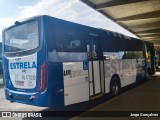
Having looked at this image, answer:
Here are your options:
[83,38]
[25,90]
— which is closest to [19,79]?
[25,90]

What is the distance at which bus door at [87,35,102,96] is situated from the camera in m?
8.04

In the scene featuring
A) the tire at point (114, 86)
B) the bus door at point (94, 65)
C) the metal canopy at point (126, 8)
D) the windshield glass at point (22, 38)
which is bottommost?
the tire at point (114, 86)

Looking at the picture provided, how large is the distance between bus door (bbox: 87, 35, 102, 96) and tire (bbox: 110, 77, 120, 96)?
1297 millimetres

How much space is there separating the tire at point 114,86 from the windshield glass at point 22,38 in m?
4.58

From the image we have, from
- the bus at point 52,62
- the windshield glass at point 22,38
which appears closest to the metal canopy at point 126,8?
the bus at point 52,62

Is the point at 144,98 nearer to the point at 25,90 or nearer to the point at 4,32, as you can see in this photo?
the point at 25,90

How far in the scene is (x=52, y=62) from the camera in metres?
6.24

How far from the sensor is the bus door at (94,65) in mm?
8039

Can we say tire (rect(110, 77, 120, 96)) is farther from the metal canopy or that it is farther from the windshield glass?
the metal canopy

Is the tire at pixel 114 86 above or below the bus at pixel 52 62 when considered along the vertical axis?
below

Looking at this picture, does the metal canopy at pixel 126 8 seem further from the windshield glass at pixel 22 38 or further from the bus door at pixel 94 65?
the windshield glass at pixel 22 38

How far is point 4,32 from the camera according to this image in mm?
7805

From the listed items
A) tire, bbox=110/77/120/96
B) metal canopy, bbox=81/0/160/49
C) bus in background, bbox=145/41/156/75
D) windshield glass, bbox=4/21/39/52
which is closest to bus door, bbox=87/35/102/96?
tire, bbox=110/77/120/96

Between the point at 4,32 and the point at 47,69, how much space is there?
2779 millimetres
